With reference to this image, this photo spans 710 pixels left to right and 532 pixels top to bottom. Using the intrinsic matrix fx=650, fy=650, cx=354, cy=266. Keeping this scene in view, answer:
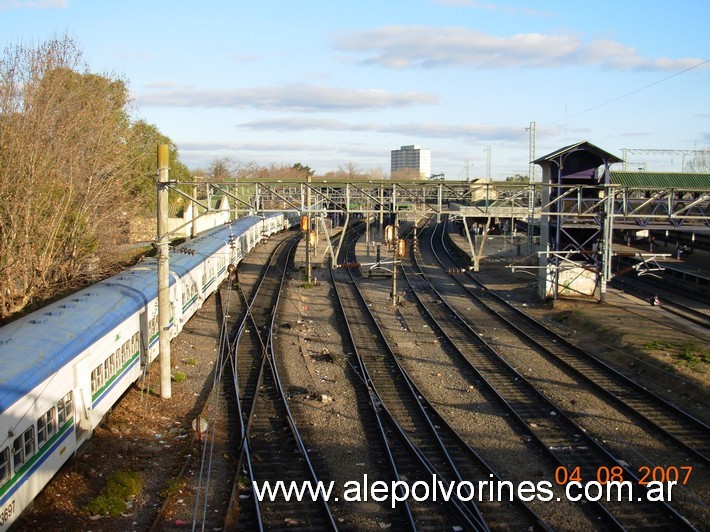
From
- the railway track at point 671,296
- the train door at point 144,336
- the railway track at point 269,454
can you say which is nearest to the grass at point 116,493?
the railway track at point 269,454

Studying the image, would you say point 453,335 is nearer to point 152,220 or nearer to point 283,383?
point 283,383

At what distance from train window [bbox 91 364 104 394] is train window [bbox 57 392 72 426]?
40.4 inches

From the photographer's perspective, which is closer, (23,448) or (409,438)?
(23,448)

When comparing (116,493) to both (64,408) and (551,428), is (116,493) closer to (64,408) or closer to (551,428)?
(64,408)

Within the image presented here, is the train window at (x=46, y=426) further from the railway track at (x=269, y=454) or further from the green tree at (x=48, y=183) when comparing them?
the green tree at (x=48, y=183)

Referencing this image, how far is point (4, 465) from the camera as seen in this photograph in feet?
25.6

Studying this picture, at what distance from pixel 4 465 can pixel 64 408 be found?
2.17 m

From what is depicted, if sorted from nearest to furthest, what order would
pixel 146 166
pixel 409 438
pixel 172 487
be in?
pixel 172 487
pixel 409 438
pixel 146 166

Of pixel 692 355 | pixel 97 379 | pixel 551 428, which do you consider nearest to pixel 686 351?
pixel 692 355

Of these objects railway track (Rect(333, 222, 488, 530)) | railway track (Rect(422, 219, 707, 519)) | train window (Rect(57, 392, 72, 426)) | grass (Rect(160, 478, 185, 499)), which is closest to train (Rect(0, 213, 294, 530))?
train window (Rect(57, 392, 72, 426))

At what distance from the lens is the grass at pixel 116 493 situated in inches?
366

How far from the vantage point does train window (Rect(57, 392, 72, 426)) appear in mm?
9742

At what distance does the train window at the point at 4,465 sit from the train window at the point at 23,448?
162 millimetres

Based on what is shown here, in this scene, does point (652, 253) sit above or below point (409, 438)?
above
